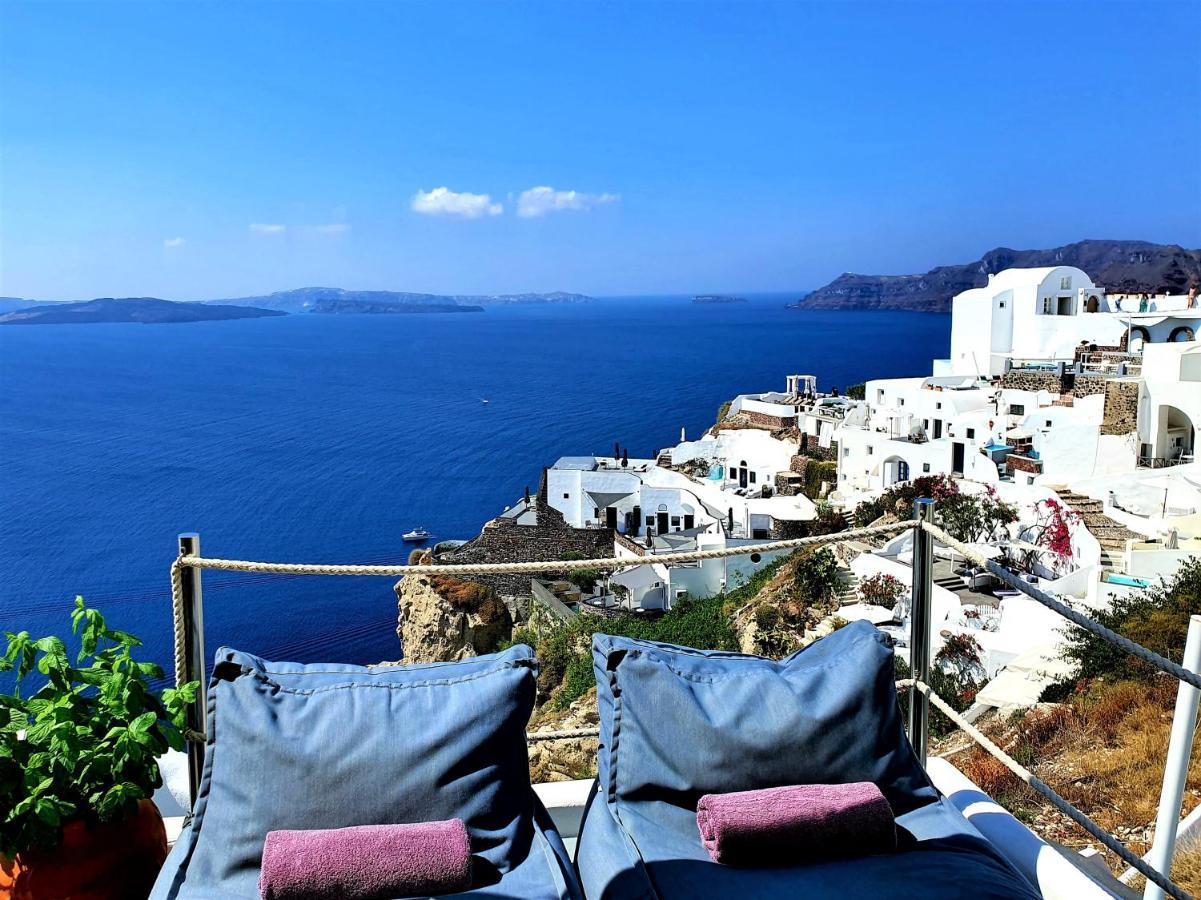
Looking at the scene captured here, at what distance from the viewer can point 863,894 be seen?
189cm

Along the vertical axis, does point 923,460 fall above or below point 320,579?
above

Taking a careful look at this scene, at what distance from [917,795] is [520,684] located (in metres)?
0.93

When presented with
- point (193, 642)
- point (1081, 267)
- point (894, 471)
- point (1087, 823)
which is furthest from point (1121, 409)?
point (1081, 267)

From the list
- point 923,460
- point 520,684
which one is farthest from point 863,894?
point 923,460

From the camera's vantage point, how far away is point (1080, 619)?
84.7 inches

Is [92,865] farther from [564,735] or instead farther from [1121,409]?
[1121,409]

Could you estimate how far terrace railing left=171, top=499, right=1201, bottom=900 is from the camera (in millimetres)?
2061

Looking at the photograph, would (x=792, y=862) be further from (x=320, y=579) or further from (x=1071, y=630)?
(x=320, y=579)

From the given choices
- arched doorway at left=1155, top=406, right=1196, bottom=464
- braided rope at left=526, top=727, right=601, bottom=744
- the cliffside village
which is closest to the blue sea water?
the cliffside village

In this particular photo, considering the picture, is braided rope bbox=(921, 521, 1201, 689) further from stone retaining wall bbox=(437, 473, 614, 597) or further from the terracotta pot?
stone retaining wall bbox=(437, 473, 614, 597)

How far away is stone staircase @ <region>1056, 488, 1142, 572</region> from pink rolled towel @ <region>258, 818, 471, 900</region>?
10.7 m

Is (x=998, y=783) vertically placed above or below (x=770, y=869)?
below

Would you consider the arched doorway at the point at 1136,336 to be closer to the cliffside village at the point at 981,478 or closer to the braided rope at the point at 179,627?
the cliffside village at the point at 981,478

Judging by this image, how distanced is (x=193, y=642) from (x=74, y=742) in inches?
16.2
